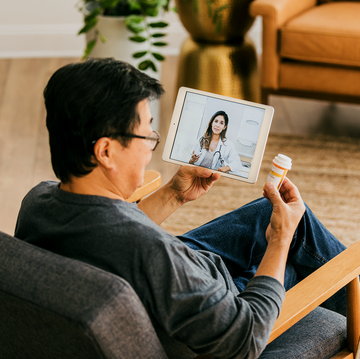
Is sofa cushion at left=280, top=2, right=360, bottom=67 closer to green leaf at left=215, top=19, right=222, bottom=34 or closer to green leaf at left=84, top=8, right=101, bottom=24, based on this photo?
green leaf at left=215, top=19, right=222, bottom=34

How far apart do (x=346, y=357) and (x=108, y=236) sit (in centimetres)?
57

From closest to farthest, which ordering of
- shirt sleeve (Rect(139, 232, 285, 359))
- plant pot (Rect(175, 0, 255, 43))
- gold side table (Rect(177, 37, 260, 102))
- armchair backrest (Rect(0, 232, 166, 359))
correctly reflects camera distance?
armchair backrest (Rect(0, 232, 166, 359))
shirt sleeve (Rect(139, 232, 285, 359))
plant pot (Rect(175, 0, 255, 43))
gold side table (Rect(177, 37, 260, 102))

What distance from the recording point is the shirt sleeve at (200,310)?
70cm

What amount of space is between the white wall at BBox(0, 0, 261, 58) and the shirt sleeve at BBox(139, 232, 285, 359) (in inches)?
122

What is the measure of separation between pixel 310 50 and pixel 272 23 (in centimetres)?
24

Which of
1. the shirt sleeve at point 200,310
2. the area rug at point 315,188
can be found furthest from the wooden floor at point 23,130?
the shirt sleeve at point 200,310

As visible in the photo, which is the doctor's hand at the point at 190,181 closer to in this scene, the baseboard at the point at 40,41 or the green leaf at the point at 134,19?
the green leaf at the point at 134,19

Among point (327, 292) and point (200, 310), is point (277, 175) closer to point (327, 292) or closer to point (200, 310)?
point (327, 292)

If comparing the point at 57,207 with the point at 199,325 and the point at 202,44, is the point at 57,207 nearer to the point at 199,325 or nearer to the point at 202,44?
the point at 199,325

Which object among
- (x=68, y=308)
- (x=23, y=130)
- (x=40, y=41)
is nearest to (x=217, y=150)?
(x=68, y=308)

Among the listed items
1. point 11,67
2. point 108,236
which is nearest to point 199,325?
point 108,236

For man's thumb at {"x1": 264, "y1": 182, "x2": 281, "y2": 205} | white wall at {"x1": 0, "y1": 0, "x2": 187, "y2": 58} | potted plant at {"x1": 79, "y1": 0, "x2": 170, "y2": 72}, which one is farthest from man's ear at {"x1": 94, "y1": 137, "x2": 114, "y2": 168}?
white wall at {"x1": 0, "y1": 0, "x2": 187, "y2": 58}

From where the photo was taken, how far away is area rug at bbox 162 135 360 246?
196cm

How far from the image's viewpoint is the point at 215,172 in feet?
A: 3.61
